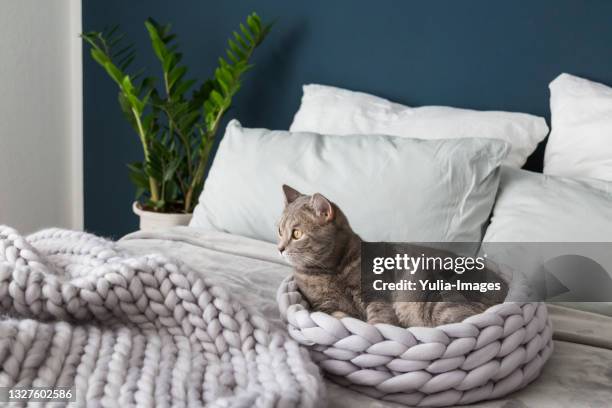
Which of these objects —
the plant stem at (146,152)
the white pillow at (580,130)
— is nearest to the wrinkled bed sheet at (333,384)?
the white pillow at (580,130)

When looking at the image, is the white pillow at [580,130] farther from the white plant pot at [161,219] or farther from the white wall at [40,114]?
the white wall at [40,114]

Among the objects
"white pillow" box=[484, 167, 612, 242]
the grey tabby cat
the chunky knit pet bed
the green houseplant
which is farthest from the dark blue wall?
the chunky knit pet bed

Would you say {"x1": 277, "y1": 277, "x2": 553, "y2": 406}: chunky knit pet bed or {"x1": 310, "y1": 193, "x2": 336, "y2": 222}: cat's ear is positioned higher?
{"x1": 310, "y1": 193, "x2": 336, "y2": 222}: cat's ear

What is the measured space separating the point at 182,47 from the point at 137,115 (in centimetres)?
49

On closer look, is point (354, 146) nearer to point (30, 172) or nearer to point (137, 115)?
point (137, 115)

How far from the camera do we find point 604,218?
1394 millimetres

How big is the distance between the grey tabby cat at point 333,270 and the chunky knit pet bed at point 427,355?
0.29 feet

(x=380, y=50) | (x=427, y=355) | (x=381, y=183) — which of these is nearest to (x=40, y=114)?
(x=380, y=50)

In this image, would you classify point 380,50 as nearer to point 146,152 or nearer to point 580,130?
point 580,130

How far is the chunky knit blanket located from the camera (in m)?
0.82

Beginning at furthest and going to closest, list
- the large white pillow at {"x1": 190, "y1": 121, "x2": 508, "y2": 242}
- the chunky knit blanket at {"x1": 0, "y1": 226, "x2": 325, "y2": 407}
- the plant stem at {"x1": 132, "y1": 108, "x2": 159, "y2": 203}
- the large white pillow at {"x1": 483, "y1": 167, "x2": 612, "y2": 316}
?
the plant stem at {"x1": 132, "y1": 108, "x2": 159, "y2": 203}
the large white pillow at {"x1": 190, "y1": 121, "x2": 508, "y2": 242}
the large white pillow at {"x1": 483, "y1": 167, "x2": 612, "y2": 316}
the chunky knit blanket at {"x1": 0, "y1": 226, "x2": 325, "y2": 407}

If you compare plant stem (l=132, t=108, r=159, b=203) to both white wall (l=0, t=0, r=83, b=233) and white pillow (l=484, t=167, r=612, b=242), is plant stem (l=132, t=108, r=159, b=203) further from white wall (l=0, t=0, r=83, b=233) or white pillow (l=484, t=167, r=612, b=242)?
white pillow (l=484, t=167, r=612, b=242)

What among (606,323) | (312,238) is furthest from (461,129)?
(312,238)

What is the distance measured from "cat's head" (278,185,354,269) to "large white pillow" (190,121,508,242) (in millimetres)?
454
